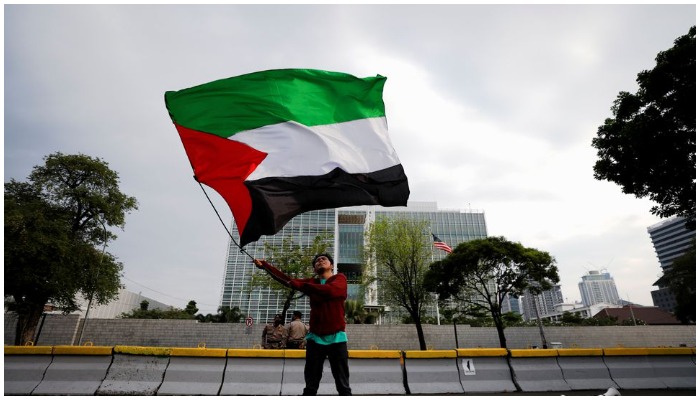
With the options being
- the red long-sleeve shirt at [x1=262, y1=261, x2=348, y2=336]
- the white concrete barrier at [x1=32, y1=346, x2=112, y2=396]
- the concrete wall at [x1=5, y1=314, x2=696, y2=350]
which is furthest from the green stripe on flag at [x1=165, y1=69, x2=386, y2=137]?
the concrete wall at [x1=5, y1=314, x2=696, y2=350]

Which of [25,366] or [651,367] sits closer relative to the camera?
[25,366]

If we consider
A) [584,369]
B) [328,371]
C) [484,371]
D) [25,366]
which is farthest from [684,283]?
[25,366]

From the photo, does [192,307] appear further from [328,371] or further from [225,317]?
[328,371]

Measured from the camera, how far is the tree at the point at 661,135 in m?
11.2

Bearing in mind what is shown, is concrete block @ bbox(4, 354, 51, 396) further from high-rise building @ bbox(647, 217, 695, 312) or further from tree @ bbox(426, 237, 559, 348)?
high-rise building @ bbox(647, 217, 695, 312)

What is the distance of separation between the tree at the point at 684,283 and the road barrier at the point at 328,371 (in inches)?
1422

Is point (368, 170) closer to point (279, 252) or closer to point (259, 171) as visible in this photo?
point (259, 171)

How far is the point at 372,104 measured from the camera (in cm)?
548

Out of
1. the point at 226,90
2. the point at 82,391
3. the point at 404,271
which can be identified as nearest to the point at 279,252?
the point at 404,271

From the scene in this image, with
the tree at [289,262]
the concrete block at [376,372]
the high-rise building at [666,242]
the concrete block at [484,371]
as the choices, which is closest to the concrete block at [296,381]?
the concrete block at [376,372]

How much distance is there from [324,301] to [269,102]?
298cm

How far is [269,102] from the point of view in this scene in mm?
5211

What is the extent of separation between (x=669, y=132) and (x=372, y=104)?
12.0 metres

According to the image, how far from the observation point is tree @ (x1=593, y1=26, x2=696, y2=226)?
11219mm
